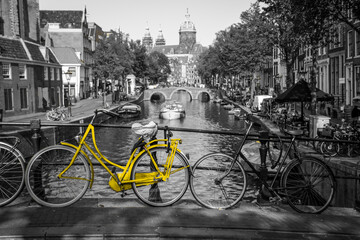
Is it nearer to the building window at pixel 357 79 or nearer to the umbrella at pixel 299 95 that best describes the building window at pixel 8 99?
the umbrella at pixel 299 95

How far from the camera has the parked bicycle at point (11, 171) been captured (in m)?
6.07

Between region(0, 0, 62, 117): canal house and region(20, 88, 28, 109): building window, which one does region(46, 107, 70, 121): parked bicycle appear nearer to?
region(0, 0, 62, 117): canal house

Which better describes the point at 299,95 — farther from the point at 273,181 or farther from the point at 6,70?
the point at 6,70

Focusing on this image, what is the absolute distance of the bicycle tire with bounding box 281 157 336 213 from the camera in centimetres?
627

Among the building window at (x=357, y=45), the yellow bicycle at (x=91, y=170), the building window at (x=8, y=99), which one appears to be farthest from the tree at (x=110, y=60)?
the yellow bicycle at (x=91, y=170)

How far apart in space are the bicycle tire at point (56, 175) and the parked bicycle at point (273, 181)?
1538 millimetres

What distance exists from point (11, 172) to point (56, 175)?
0.61 metres

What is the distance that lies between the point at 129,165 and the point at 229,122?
41.9 m

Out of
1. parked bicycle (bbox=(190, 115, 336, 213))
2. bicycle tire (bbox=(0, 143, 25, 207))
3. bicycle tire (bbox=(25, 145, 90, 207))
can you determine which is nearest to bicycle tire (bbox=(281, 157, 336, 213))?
parked bicycle (bbox=(190, 115, 336, 213))

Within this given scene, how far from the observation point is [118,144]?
32.8 metres

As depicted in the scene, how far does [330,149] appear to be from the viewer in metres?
16.5

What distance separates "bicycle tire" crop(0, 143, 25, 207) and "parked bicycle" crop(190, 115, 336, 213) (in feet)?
7.62

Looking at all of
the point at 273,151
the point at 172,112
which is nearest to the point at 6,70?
the point at 172,112

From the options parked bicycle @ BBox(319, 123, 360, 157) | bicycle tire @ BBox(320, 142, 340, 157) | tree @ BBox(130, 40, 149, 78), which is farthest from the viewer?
tree @ BBox(130, 40, 149, 78)
